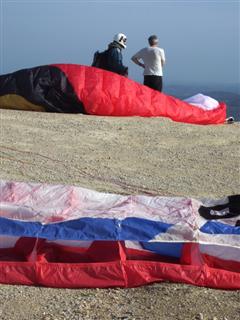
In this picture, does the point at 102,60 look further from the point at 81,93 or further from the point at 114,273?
the point at 114,273

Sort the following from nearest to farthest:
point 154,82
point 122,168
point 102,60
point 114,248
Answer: point 114,248, point 122,168, point 102,60, point 154,82

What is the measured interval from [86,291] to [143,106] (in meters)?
6.84

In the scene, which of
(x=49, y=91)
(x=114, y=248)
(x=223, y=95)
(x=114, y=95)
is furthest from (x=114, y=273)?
(x=223, y=95)

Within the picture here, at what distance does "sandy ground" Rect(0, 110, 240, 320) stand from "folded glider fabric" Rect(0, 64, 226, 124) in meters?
0.34

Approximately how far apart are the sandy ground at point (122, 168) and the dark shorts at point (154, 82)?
1033mm

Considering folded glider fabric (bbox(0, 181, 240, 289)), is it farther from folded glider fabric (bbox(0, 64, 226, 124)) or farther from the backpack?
the backpack

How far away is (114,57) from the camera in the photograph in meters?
11.2

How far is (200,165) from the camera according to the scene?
8.33 m

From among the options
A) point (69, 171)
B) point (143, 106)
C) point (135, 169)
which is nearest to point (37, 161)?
point (69, 171)

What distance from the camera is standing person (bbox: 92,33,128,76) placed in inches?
430

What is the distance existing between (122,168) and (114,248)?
358 centimetres

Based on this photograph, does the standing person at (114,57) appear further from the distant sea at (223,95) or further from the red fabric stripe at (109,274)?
the red fabric stripe at (109,274)

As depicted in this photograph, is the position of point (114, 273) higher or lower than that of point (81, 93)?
higher

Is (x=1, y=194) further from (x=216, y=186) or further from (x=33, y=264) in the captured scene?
(x=216, y=186)
